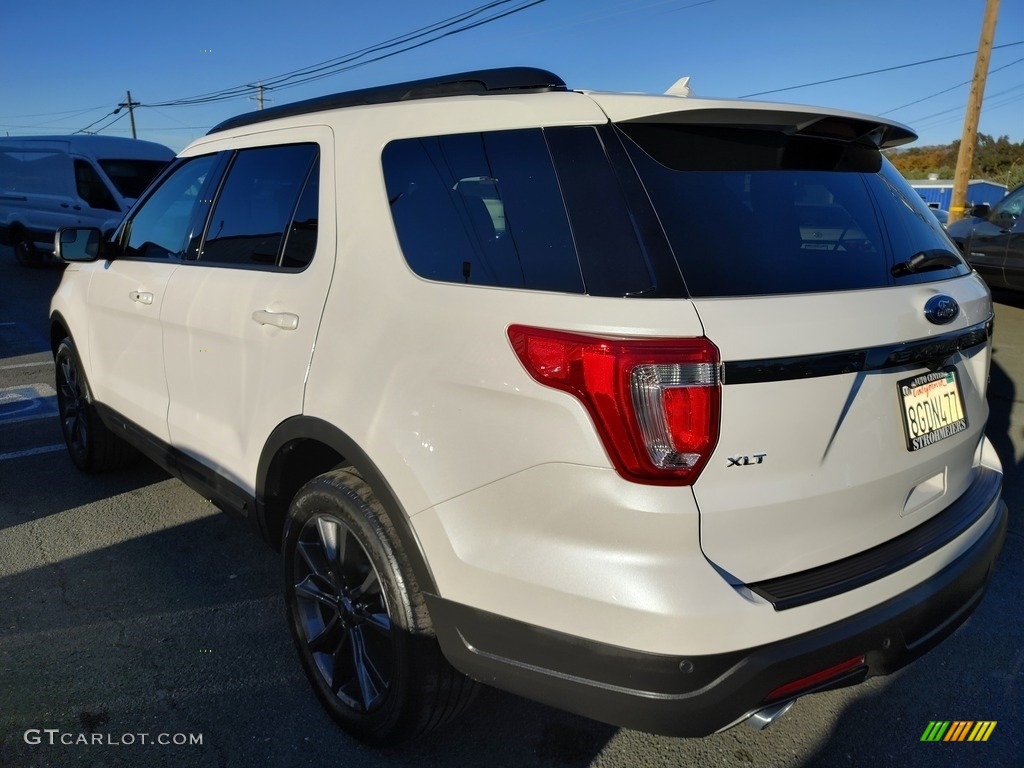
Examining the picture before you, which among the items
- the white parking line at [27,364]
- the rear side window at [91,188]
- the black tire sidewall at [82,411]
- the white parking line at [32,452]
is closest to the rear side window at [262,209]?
the black tire sidewall at [82,411]

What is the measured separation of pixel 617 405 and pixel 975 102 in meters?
19.3

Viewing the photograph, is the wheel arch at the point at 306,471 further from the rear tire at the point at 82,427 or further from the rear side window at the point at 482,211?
the rear tire at the point at 82,427

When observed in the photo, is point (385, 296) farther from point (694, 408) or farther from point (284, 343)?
point (694, 408)

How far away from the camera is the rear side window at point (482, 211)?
1978mm

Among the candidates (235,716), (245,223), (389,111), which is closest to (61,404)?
(245,223)

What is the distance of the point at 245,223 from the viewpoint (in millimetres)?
3129

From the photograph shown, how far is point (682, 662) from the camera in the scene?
178 centimetres

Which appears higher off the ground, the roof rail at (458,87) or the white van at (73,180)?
the roof rail at (458,87)

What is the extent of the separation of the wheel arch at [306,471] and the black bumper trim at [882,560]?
34.4 inches

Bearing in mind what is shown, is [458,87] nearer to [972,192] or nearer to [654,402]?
[654,402]

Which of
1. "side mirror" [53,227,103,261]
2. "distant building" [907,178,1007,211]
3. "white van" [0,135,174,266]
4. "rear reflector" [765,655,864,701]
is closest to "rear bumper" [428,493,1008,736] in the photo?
"rear reflector" [765,655,864,701]

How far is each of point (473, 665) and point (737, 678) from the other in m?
0.67

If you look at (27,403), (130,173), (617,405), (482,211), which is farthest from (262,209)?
(130,173)

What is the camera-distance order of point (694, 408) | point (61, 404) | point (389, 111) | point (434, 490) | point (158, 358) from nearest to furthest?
point (694, 408), point (434, 490), point (389, 111), point (158, 358), point (61, 404)
